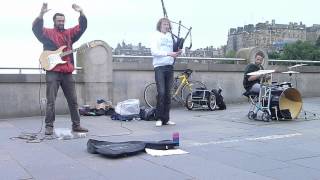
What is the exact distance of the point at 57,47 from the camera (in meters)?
8.71

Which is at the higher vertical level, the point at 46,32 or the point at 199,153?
the point at 46,32

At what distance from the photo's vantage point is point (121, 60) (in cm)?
1384

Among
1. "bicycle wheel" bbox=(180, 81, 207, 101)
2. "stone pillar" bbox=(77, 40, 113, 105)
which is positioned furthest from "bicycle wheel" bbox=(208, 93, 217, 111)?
"stone pillar" bbox=(77, 40, 113, 105)

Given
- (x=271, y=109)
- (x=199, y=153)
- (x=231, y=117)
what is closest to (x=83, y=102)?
(x=231, y=117)

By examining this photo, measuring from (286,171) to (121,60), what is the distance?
862 cm

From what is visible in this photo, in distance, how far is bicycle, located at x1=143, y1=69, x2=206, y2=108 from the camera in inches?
541

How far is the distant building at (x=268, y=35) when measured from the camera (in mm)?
28438

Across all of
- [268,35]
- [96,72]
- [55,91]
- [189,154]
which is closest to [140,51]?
[96,72]

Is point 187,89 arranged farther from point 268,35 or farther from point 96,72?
point 268,35

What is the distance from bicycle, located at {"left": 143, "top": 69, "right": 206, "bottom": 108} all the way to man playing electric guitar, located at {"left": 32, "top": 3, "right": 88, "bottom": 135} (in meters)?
4.96

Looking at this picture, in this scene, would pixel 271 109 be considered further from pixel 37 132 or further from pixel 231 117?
pixel 37 132

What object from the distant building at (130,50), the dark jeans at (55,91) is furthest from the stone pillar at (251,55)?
the dark jeans at (55,91)

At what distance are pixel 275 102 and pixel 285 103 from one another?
411 mm

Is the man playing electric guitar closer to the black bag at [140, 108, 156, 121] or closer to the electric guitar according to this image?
the electric guitar
